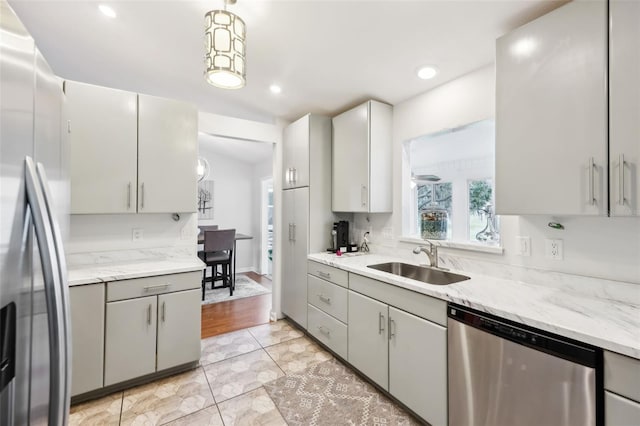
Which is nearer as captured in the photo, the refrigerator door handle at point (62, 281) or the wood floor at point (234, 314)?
the refrigerator door handle at point (62, 281)

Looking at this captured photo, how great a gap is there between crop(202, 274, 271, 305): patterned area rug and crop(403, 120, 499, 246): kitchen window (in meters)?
2.85

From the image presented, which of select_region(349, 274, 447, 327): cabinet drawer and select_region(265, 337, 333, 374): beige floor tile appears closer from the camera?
select_region(349, 274, 447, 327): cabinet drawer

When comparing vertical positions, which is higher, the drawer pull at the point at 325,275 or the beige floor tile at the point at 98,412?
the drawer pull at the point at 325,275

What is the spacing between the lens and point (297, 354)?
2.56 metres

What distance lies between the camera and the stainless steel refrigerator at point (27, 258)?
0.57 metres

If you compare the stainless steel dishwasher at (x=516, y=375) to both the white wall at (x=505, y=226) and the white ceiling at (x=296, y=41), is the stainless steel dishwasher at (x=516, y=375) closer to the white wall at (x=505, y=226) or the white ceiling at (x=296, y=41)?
the white wall at (x=505, y=226)

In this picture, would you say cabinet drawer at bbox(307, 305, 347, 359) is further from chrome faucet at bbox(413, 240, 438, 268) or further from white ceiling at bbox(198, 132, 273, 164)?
white ceiling at bbox(198, 132, 273, 164)

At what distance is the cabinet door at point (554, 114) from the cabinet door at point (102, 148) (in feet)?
8.59

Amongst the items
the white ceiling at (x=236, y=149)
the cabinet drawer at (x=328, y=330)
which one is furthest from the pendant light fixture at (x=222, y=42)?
the white ceiling at (x=236, y=149)

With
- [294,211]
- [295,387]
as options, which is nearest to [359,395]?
[295,387]

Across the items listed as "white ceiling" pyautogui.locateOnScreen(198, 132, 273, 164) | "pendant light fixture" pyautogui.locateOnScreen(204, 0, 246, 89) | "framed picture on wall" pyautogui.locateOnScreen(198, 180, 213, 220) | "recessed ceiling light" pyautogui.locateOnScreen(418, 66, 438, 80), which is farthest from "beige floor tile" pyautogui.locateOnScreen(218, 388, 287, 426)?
"framed picture on wall" pyautogui.locateOnScreen(198, 180, 213, 220)

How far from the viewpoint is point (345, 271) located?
233 centimetres

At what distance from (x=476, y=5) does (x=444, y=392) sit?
212 centimetres

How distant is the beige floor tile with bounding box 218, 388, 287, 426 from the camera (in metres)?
1.76
